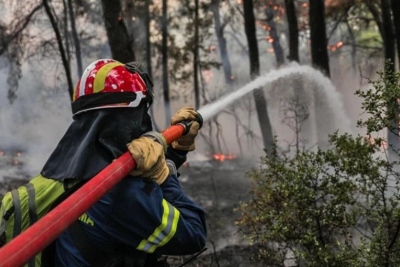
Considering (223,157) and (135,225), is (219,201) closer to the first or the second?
(223,157)

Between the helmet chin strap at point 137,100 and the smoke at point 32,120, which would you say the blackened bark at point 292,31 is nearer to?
the smoke at point 32,120

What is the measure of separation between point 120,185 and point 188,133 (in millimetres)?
787

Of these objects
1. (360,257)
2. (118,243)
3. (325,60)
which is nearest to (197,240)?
(118,243)

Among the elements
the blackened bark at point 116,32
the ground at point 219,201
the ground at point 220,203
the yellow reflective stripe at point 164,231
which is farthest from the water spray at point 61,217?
the blackened bark at point 116,32

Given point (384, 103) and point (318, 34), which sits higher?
point (318, 34)

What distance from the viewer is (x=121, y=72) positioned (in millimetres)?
2092

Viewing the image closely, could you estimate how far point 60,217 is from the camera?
58.0 inches

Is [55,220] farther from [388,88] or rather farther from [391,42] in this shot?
[391,42]

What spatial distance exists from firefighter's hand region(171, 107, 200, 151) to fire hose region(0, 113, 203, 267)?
747mm

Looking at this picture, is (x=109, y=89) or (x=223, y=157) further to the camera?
(x=223, y=157)

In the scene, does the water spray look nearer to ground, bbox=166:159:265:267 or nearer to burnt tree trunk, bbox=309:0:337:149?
ground, bbox=166:159:265:267

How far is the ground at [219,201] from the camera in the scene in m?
7.02

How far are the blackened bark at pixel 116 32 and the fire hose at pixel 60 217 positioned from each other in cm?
481

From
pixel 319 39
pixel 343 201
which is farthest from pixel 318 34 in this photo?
pixel 343 201
